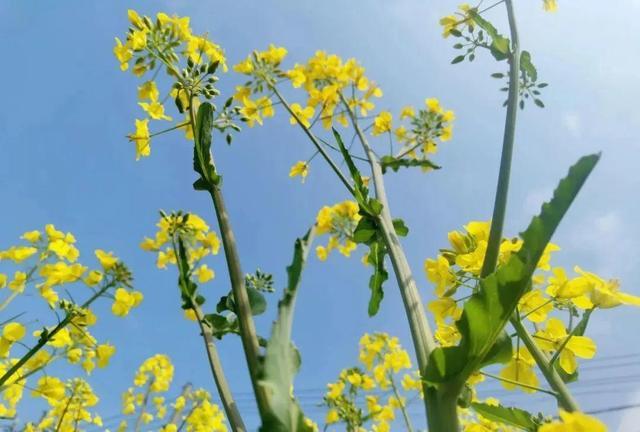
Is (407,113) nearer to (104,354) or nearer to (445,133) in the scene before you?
(445,133)

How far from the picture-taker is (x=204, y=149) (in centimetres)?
73

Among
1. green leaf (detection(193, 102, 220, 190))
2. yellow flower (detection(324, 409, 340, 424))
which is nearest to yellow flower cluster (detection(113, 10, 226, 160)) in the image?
green leaf (detection(193, 102, 220, 190))

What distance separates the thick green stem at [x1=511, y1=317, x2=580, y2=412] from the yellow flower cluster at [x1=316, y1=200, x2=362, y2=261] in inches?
→ 67.2

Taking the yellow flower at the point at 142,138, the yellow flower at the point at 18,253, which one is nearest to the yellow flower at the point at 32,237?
the yellow flower at the point at 18,253

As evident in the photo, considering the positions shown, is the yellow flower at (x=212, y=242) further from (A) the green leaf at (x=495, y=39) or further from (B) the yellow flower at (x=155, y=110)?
(A) the green leaf at (x=495, y=39)

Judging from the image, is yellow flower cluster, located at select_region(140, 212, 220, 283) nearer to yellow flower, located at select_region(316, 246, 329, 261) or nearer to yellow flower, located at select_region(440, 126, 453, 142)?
yellow flower, located at select_region(316, 246, 329, 261)

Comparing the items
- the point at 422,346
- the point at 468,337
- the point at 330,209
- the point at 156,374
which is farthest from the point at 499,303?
the point at 156,374

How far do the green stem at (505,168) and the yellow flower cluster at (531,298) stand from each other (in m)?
0.10

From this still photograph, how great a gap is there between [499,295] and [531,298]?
1.83 ft

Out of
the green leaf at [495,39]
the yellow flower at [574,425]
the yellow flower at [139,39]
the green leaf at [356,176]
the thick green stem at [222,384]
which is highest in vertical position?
the yellow flower at [139,39]

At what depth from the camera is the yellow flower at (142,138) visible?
1.45 meters

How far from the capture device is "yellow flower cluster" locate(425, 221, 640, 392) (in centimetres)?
108

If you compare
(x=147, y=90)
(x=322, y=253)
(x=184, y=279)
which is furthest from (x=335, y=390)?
(x=184, y=279)

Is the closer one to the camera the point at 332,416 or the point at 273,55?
the point at 273,55
